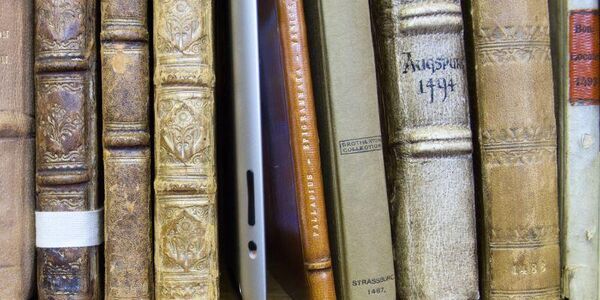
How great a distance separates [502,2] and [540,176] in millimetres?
177

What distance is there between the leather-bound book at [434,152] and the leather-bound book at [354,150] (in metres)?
0.03

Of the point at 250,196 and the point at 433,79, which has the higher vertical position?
A: the point at 433,79

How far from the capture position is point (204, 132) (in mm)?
557

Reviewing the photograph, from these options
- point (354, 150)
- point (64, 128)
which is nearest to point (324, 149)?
point (354, 150)

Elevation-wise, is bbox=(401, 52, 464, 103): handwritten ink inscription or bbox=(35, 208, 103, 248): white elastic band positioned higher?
bbox=(401, 52, 464, 103): handwritten ink inscription

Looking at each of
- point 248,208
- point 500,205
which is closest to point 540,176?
point 500,205

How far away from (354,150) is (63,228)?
287 mm

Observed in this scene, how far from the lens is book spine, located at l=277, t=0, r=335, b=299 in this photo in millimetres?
568

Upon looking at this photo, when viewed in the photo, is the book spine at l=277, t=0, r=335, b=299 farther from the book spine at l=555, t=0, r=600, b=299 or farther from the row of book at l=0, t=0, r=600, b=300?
the book spine at l=555, t=0, r=600, b=299

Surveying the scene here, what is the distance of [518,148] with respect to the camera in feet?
1.97

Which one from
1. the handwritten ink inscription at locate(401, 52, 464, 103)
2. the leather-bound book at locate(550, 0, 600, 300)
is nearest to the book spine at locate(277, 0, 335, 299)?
the handwritten ink inscription at locate(401, 52, 464, 103)

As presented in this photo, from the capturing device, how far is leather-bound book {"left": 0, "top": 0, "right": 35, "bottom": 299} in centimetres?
58

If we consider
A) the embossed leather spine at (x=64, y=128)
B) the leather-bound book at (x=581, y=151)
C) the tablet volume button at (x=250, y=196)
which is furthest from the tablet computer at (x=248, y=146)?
the leather-bound book at (x=581, y=151)

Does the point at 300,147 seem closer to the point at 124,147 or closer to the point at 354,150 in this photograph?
the point at 354,150
